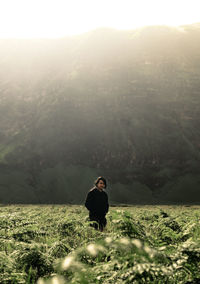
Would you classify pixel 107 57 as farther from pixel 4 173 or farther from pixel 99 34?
pixel 4 173

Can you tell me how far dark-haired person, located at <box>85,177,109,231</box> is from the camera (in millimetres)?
12508

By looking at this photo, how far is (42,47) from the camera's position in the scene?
154000 mm

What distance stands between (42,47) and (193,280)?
528 feet

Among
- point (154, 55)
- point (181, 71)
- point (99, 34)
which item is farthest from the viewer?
point (99, 34)

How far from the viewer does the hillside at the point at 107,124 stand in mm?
82000

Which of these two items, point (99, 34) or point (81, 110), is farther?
point (99, 34)

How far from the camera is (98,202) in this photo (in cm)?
1259

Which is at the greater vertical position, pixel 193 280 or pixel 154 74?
pixel 154 74

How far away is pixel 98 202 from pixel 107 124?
85520 mm

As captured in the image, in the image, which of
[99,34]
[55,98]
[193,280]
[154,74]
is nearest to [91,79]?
[55,98]

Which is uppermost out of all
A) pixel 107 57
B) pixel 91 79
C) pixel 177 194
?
pixel 107 57

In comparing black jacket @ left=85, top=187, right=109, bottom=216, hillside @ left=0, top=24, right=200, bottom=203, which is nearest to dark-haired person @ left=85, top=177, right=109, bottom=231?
black jacket @ left=85, top=187, right=109, bottom=216

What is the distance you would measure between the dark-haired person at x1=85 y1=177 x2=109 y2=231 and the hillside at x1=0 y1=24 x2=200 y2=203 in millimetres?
63010

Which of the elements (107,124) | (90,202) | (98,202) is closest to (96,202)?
(98,202)
